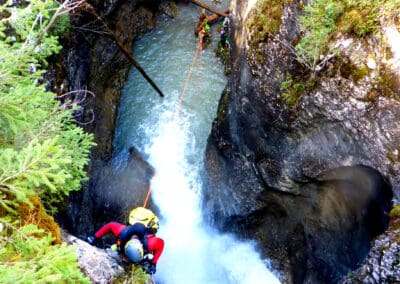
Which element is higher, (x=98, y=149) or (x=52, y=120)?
(x=52, y=120)

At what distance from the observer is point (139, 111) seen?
A: 15.1m

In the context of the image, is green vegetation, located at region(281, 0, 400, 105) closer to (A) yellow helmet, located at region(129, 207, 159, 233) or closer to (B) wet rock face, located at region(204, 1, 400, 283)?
(B) wet rock face, located at region(204, 1, 400, 283)

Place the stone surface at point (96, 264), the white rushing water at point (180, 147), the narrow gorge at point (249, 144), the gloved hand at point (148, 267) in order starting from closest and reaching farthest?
the stone surface at point (96, 264), the gloved hand at point (148, 267), the narrow gorge at point (249, 144), the white rushing water at point (180, 147)

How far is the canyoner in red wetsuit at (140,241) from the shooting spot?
17.9 ft

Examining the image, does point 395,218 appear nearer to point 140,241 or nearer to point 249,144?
point 140,241

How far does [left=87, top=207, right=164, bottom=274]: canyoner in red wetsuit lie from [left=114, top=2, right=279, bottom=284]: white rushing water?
5.95m

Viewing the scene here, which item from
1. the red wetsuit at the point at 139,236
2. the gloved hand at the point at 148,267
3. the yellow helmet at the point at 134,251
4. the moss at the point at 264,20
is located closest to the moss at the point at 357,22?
the moss at the point at 264,20

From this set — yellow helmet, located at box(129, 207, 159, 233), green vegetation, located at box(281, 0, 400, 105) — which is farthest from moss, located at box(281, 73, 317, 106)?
yellow helmet, located at box(129, 207, 159, 233)

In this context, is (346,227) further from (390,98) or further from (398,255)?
(390,98)

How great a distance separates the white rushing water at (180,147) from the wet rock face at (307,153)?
145 cm

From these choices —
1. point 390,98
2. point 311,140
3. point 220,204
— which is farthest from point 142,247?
point 220,204

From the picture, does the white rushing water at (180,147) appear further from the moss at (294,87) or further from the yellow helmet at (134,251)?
the yellow helmet at (134,251)

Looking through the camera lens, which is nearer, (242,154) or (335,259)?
(335,259)

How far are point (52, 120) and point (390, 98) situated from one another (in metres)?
5.78
